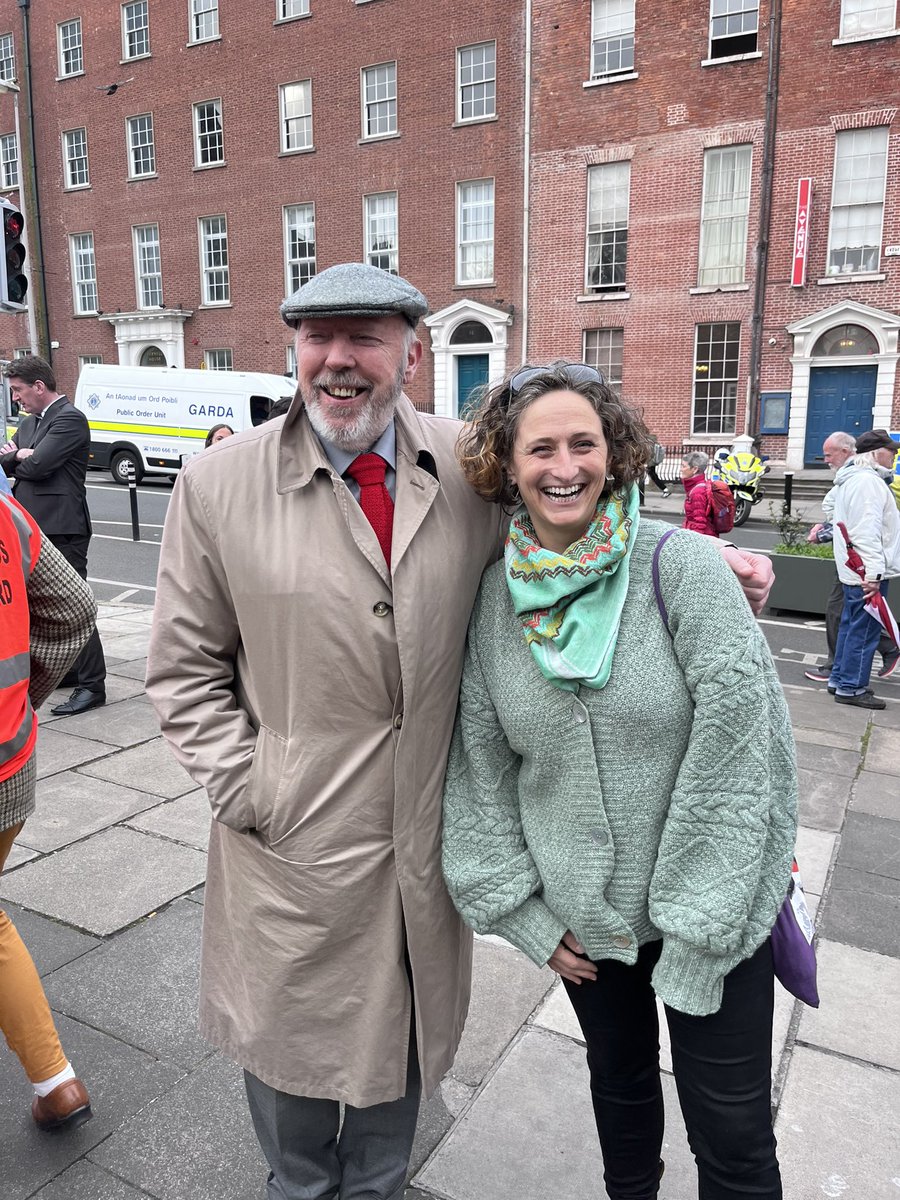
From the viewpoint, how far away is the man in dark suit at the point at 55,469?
5.58 meters

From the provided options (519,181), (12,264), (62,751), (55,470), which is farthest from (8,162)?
(62,751)

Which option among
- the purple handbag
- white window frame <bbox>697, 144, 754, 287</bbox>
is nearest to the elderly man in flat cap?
the purple handbag

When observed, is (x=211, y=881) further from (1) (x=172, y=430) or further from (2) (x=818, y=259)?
(2) (x=818, y=259)

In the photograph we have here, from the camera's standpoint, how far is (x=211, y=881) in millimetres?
2033

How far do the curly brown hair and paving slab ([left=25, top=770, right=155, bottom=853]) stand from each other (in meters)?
2.98

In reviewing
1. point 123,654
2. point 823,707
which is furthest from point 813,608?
point 123,654

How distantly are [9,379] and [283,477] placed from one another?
15.3ft

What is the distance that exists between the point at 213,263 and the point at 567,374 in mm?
28073

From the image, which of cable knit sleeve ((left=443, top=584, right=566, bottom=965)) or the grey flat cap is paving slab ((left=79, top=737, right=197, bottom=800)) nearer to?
cable knit sleeve ((left=443, top=584, right=566, bottom=965))

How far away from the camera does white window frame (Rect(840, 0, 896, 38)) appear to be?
1842 cm

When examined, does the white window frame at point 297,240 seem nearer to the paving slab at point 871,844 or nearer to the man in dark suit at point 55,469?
the man in dark suit at point 55,469

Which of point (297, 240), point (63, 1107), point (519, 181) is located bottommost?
point (63, 1107)

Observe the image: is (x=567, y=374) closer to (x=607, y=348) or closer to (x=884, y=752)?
(x=884, y=752)

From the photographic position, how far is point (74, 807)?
4273 mm
